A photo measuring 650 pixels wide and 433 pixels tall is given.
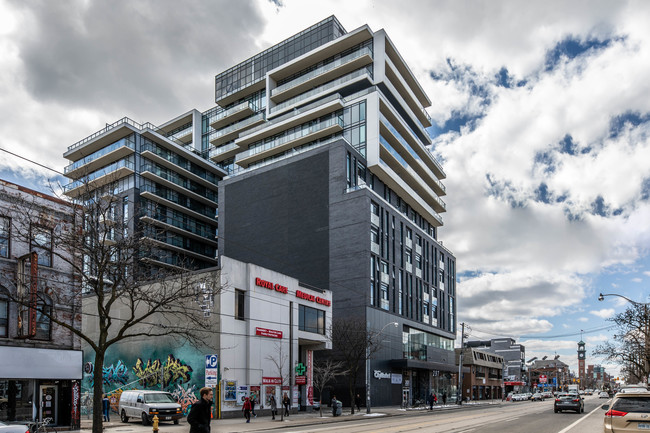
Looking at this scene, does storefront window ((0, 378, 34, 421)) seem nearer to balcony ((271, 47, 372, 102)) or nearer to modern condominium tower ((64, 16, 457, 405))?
modern condominium tower ((64, 16, 457, 405))

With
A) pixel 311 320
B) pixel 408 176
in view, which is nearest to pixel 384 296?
pixel 311 320

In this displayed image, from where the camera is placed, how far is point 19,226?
982 inches

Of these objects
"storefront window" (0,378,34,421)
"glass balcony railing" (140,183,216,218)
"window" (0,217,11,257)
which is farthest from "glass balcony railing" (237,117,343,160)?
"storefront window" (0,378,34,421)

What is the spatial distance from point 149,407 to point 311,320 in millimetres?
19416

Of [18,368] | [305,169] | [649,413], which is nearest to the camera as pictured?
[649,413]

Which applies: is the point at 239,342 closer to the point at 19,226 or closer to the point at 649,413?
the point at 19,226

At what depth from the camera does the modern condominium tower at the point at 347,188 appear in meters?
61.7

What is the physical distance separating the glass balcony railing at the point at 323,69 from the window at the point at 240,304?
138 feet

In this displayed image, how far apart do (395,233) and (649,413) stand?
183 ft

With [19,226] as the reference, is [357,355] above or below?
below

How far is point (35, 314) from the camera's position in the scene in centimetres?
2339

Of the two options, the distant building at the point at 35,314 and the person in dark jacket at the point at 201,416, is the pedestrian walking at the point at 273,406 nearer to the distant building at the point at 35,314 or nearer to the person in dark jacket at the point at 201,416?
the distant building at the point at 35,314

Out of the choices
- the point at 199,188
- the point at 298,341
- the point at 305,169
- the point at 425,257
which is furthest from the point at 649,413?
the point at 199,188

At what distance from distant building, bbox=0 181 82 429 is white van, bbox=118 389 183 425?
13.8 ft
